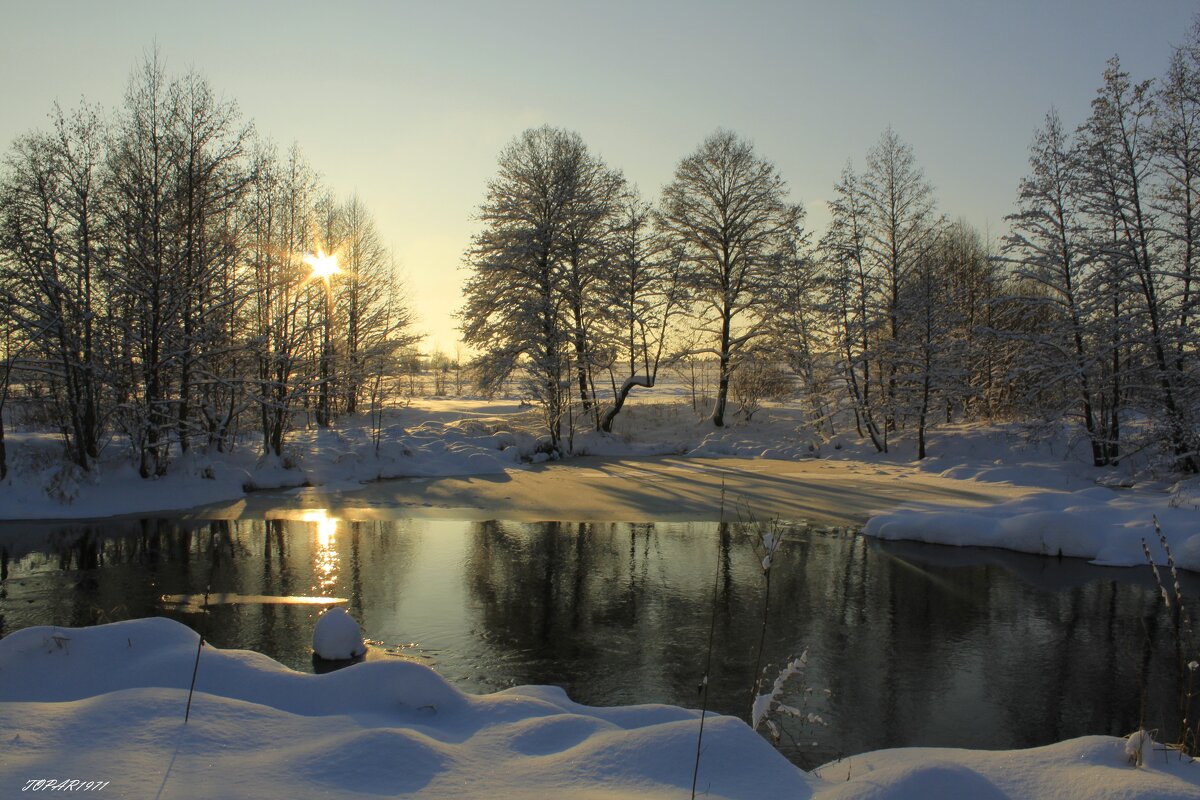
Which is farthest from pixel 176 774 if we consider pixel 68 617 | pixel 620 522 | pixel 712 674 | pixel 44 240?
pixel 44 240

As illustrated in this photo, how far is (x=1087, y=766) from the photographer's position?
13.7ft

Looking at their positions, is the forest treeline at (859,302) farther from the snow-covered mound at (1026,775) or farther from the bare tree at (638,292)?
the snow-covered mound at (1026,775)

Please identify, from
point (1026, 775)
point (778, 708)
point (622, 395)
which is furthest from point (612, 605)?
point (622, 395)

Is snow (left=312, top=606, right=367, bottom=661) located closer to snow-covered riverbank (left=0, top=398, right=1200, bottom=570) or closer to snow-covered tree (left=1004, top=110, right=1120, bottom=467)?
snow-covered riverbank (left=0, top=398, right=1200, bottom=570)

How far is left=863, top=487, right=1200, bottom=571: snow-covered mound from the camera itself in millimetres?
11812

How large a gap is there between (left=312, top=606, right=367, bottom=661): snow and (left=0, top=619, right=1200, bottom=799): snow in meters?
1.56

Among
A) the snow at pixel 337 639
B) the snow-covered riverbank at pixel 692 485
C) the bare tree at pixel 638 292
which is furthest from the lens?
the bare tree at pixel 638 292

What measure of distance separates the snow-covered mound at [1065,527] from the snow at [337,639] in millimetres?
9612

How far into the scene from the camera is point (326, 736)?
4.36m

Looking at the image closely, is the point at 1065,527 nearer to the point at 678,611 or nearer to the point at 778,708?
the point at 678,611

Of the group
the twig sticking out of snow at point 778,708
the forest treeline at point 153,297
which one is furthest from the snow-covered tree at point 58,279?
the twig sticking out of snow at point 778,708

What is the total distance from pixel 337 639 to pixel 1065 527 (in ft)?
38.1

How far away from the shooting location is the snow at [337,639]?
23.6ft

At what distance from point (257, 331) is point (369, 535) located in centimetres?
984
